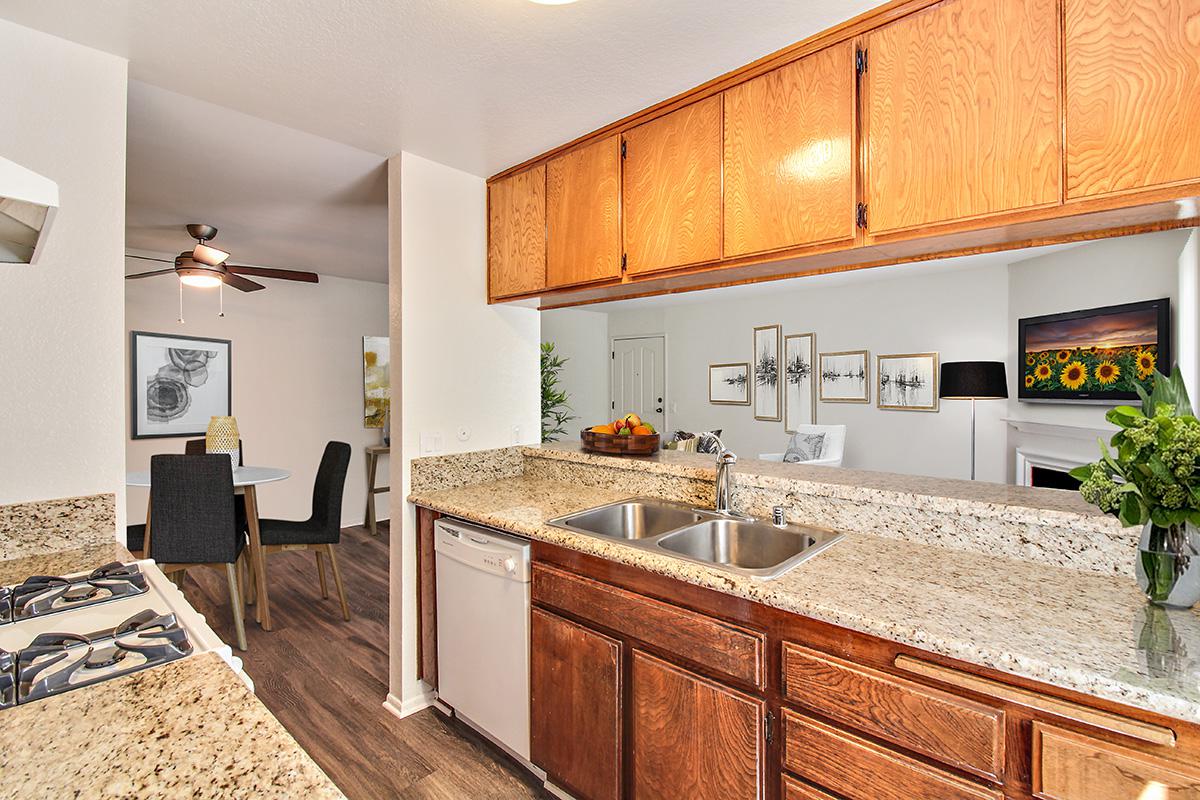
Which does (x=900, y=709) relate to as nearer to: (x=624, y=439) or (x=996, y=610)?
(x=996, y=610)

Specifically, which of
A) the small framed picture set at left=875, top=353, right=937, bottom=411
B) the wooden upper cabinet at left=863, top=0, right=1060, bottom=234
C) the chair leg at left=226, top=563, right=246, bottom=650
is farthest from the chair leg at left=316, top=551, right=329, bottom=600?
the small framed picture set at left=875, top=353, right=937, bottom=411

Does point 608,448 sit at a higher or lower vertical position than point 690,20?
lower

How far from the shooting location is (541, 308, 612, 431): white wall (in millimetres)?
6160

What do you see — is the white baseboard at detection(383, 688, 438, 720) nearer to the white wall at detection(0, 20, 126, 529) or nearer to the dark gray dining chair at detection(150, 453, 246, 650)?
the dark gray dining chair at detection(150, 453, 246, 650)

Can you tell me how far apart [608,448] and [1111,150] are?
185cm

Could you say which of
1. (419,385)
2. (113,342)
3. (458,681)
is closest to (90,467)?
(113,342)

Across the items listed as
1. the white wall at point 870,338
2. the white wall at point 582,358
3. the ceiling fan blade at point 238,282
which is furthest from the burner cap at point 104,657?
the white wall at point 582,358

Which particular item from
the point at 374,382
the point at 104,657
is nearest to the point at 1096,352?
the point at 104,657

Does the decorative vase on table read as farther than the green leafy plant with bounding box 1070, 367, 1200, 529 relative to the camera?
Yes

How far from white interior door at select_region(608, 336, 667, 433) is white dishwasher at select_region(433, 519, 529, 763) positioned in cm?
411

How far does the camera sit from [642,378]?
20.3 feet

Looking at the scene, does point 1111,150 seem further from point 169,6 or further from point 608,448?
point 169,6

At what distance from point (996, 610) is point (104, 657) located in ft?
5.44

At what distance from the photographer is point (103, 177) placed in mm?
1623
